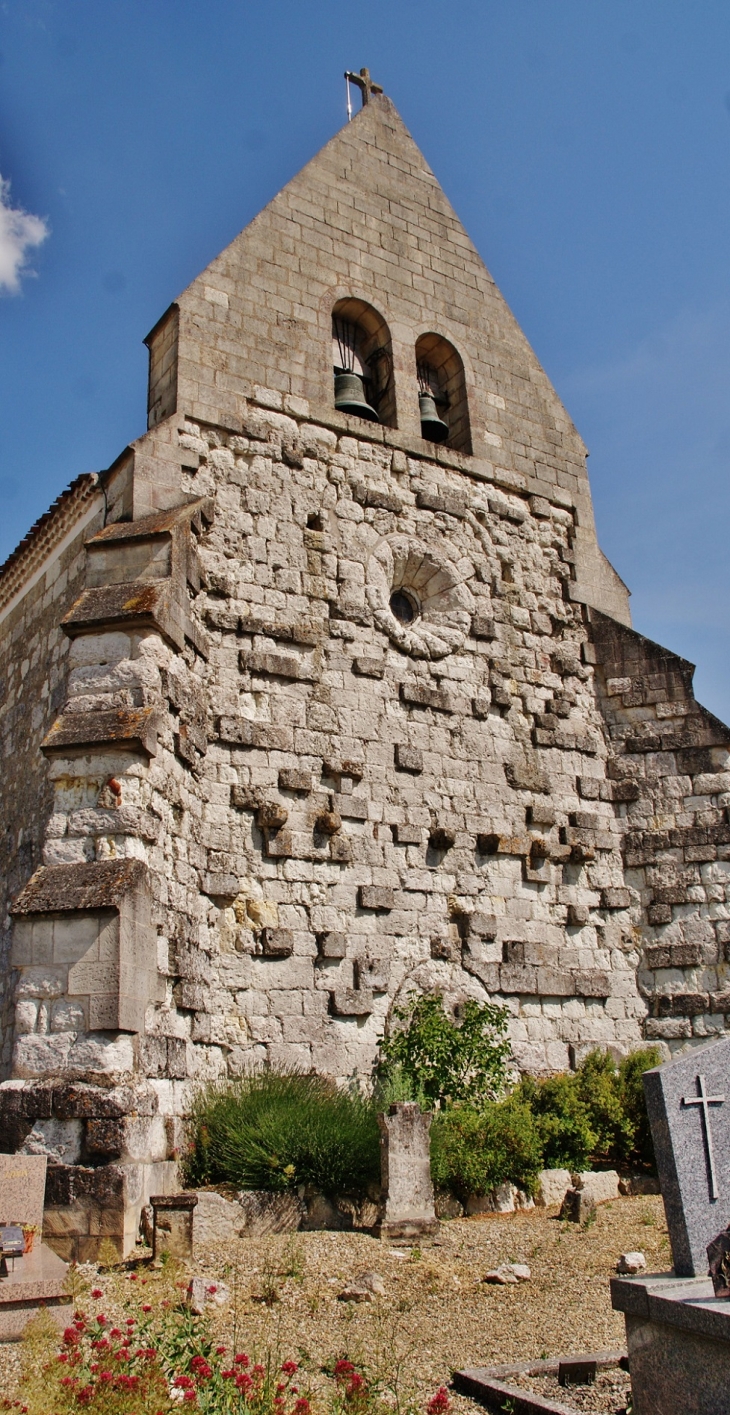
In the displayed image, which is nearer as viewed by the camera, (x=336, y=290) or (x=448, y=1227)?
(x=448, y=1227)

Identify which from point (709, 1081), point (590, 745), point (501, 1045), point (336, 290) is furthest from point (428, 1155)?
point (336, 290)

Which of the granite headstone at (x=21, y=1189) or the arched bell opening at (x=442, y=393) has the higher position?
the arched bell opening at (x=442, y=393)

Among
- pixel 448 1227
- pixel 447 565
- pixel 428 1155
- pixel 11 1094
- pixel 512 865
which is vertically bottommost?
pixel 448 1227

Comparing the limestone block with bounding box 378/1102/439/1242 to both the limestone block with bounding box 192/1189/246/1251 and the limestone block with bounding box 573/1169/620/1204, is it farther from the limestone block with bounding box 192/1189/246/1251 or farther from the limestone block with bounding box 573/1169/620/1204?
the limestone block with bounding box 573/1169/620/1204

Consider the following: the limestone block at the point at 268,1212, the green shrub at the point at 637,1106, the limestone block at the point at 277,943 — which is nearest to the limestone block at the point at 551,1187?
the green shrub at the point at 637,1106

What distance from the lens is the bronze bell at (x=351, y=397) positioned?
1010 cm

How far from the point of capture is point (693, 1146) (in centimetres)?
387

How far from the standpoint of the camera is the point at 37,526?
10.0 meters

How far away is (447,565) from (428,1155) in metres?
5.25

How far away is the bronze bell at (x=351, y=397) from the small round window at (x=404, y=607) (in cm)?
162

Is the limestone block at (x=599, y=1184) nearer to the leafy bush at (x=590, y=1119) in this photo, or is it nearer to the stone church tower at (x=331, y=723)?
the leafy bush at (x=590, y=1119)

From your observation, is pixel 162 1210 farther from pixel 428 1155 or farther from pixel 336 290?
pixel 336 290

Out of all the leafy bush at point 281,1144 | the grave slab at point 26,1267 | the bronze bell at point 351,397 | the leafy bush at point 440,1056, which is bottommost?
the grave slab at point 26,1267

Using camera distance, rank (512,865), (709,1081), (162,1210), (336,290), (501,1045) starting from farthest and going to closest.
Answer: (336,290) → (512,865) → (501,1045) → (162,1210) → (709,1081)
